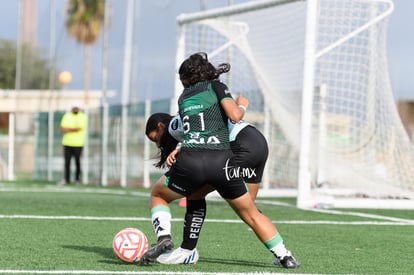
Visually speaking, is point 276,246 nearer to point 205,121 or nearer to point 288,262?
point 288,262

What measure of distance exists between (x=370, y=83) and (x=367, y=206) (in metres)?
1.98

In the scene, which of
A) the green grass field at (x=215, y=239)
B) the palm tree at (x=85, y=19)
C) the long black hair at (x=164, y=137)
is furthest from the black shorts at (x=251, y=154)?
the palm tree at (x=85, y=19)

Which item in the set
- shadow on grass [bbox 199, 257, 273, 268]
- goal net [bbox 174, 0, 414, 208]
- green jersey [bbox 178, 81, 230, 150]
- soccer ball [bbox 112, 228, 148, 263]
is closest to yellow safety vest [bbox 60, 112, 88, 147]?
goal net [bbox 174, 0, 414, 208]

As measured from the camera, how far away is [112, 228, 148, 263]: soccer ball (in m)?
7.38

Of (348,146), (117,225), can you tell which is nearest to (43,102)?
(348,146)

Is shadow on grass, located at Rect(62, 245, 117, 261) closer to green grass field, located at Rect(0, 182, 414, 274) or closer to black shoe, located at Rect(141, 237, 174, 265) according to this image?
green grass field, located at Rect(0, 182, 414, 274)

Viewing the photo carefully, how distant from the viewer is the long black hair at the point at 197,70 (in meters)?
7.25

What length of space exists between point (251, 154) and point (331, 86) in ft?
25.0

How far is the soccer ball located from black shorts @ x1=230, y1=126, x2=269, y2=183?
4.12ft

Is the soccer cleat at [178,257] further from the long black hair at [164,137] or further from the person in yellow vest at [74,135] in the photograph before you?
the person in yellow vest at [74,135]

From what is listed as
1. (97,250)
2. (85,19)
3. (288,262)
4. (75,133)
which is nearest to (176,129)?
(288,262)

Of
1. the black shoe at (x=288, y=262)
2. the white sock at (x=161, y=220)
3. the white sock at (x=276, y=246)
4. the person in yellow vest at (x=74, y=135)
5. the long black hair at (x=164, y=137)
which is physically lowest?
the person in yellow vest at (x=74, y=135)

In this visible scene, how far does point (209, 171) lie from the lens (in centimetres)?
706

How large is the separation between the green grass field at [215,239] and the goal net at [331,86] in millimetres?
1577
